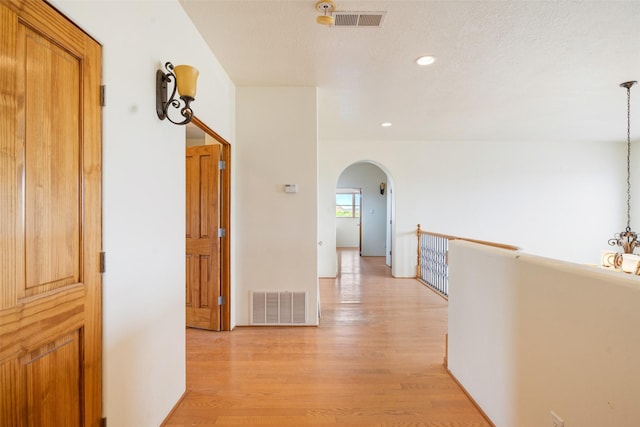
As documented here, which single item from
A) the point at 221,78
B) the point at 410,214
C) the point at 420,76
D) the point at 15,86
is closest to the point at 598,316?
the point at 15,86

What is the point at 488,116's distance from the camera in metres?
4.19

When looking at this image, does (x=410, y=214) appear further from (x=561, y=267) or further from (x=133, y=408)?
(x=133, y=408)

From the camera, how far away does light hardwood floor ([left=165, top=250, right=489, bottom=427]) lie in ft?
5.89

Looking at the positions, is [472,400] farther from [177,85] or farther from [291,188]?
[177,85]

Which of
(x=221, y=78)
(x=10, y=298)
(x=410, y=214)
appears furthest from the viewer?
(x=410, y=214)

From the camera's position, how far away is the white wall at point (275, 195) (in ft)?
10.3

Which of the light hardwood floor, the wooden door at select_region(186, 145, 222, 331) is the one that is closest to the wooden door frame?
the wooden door at select_region(186, 145, 222, 331)

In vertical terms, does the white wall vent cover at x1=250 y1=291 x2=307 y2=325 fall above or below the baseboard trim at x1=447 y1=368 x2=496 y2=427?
above

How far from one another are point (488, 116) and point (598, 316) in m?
3.88

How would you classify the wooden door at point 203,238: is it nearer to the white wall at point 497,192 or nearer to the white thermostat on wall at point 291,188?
the white thermostat on wall at point 291,188

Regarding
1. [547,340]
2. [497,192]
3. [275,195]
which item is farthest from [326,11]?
[497,192]

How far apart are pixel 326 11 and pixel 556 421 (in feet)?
8.10

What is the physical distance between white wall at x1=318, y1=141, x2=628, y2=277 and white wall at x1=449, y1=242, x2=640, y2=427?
381cm

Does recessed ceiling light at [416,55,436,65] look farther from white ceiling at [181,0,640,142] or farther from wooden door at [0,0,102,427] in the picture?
wooden door at [0,0,102,427]
